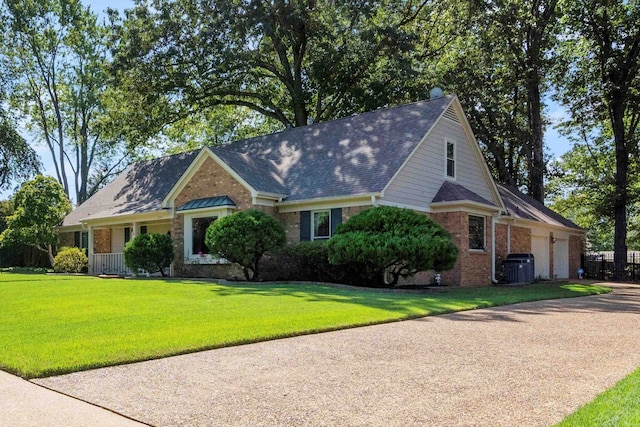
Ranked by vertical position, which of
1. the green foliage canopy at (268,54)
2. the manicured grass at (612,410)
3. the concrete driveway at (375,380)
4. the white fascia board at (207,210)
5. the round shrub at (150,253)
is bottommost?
the concrete driveway at (375,380)

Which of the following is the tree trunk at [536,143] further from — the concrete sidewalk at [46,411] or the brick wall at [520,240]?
the concrete sidewalk at [46,411]

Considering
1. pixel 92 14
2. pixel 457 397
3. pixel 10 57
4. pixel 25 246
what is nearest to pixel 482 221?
pixel 457 397

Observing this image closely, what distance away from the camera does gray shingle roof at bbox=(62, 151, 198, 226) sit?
2536 cm

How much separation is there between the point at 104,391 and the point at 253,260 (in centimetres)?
1281

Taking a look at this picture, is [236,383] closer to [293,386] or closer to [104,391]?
[293,386]

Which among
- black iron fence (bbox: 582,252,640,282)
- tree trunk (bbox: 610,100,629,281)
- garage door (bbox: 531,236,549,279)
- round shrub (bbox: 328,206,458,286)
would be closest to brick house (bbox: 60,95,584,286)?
garage door (bbox: 531,236,549,279)

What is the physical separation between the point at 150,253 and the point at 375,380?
1698 cm

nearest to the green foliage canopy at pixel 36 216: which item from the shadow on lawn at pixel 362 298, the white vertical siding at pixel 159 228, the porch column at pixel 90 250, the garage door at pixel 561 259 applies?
the porch column at pixel 90 250

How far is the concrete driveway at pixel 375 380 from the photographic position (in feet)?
13.9

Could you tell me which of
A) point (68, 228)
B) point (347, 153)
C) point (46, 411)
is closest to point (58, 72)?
point (68, 228)

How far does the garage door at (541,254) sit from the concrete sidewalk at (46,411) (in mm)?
24324

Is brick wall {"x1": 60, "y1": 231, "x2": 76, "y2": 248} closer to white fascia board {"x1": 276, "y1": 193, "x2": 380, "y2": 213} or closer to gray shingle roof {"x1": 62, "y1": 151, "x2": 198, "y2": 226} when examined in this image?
gray shingle roof {"x1": 62, "y1": 151, "x2": 198, "y2": 226}

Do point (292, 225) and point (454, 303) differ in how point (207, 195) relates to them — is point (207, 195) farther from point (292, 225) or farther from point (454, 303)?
point (454, 303)

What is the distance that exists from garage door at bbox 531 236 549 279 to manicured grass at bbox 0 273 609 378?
11529 millimetres
